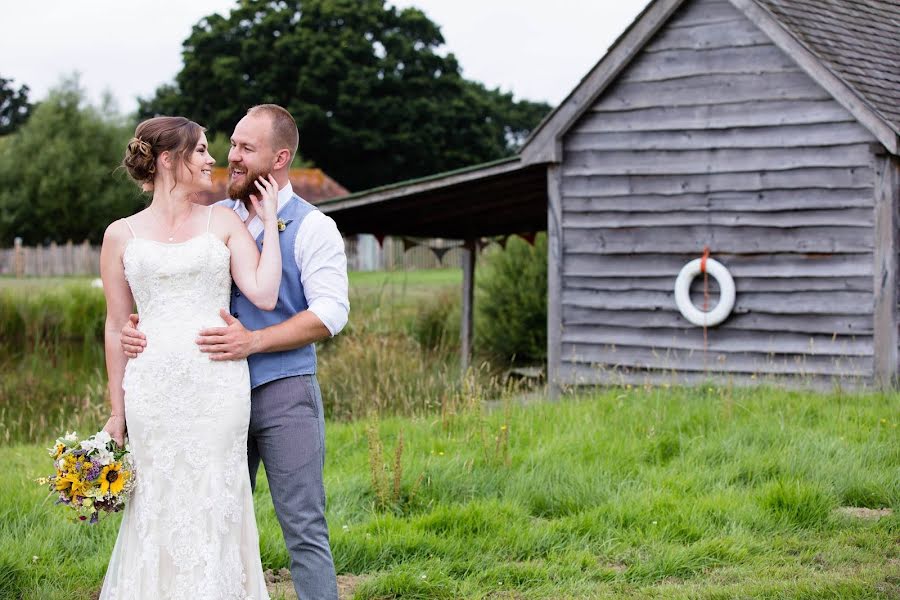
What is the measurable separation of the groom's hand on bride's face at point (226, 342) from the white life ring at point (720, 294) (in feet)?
23.4

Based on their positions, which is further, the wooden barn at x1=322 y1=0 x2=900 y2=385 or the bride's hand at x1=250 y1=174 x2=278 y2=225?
the wooden barn at x1=322 y1=0 x2=900 y2=385

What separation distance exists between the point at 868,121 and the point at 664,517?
512cm

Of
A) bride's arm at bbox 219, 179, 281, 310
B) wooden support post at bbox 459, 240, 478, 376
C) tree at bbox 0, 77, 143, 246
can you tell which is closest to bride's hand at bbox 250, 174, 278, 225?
bride's arm at bbox 219, 179, 281, 310

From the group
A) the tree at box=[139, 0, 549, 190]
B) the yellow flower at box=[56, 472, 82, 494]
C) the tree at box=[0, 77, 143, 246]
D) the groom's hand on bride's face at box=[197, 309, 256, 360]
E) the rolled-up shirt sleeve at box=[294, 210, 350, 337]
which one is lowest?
the yellow flower at box=[56, 472, 82, 494]

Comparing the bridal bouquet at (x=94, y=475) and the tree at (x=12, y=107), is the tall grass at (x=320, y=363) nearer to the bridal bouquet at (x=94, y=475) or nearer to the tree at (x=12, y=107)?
the bridal bouquet at (x=94, y=475)

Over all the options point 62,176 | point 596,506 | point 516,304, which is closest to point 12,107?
point 62,176

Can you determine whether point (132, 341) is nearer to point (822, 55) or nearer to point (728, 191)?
point (728, 191)

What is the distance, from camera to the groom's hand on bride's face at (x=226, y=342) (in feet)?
11.7

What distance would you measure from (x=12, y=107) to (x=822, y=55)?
5106cm

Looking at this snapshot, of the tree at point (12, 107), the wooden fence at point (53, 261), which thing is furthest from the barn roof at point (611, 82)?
the tree at point (12, 107)

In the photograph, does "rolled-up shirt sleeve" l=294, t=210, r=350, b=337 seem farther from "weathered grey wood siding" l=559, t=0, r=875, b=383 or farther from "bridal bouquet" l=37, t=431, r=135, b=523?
"weathered grey wood siding" l=559, t=0, r=875, b=383

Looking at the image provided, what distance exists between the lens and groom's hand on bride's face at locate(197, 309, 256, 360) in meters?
3.55

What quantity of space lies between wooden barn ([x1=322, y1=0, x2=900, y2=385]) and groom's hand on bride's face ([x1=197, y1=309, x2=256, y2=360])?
691 cm

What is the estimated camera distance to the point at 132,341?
3588mm
